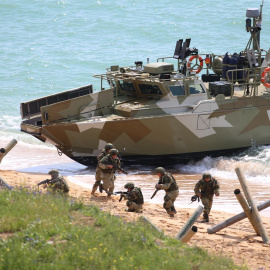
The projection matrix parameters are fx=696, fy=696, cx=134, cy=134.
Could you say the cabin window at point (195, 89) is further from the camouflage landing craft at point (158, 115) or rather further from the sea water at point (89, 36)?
the sea water at point (89, 36)

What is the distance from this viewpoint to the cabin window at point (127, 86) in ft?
61.2

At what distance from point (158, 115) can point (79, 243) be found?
8.70 meters

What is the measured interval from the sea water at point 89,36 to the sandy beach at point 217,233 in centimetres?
1079

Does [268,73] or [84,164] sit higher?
[268,73]

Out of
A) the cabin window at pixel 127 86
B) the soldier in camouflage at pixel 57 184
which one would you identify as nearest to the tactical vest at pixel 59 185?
the soldier in camouflage at pixel 57 184

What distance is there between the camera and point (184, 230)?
1070cm

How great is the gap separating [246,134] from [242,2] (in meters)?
29.6

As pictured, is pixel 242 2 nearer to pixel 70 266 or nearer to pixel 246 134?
pixel 246 134

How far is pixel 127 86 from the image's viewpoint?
18812 mm

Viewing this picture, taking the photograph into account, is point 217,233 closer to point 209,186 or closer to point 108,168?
point 209,186

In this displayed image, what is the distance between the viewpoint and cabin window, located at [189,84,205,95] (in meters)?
18.2

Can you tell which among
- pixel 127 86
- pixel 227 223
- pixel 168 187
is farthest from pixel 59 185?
pixel 127 86

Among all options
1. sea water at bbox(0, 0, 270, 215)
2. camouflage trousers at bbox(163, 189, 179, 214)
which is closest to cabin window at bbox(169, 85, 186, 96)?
camouflage trousers at bbox(163, 189, 179, 214)

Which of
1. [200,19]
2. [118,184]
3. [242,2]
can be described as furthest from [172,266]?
[242,2]
